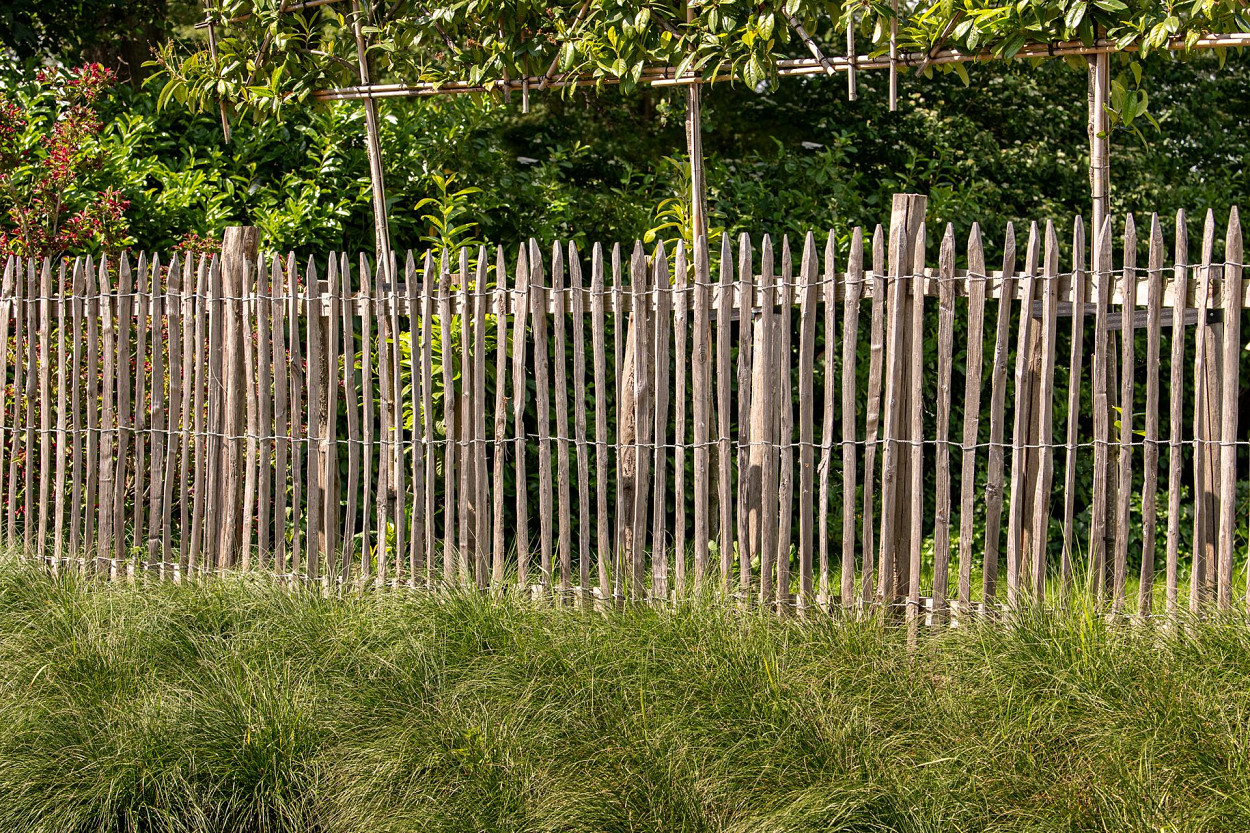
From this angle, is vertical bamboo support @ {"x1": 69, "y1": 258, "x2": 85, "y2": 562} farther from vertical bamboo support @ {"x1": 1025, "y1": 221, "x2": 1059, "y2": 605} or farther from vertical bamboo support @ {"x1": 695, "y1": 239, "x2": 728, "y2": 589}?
vertical bamboo support @ {"x1": 1025, "y1": 221, "x2": 1059, "y2": 605}

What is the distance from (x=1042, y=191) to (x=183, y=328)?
20.6ft

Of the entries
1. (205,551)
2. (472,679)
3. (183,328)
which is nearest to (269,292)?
(183,328)

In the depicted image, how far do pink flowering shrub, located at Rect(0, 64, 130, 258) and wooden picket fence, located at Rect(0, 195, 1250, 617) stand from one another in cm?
48

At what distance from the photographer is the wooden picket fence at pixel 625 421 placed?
166 inches

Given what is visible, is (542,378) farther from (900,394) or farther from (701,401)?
(900,394)

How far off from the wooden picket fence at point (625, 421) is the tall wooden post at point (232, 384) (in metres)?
0.01

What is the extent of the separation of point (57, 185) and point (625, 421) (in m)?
3.94

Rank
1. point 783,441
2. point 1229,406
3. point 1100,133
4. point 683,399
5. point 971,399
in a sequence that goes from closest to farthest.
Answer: point 1229,406
point 971,399
point 783,441
point 683,399
point 1100,133

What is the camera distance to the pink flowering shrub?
6918mm

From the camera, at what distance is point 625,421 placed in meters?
5.00

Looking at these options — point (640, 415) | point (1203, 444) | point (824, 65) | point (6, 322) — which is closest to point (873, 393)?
point (640, 415)

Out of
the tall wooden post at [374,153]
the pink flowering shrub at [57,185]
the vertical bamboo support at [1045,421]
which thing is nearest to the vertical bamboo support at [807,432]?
the vertical bamboo support at [1045,421]

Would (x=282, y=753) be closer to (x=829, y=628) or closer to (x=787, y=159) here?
(x=829, y=628)

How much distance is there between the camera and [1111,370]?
4.34 meters
